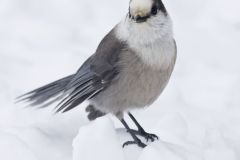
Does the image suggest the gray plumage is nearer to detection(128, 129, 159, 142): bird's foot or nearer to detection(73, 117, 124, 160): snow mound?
detection(128, 129, 159, 142): bird's foot

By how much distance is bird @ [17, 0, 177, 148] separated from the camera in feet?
15.9

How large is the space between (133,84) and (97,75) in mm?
362

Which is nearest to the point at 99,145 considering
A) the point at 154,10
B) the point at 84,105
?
the point at 154,10

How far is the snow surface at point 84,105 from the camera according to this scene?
15.2 feet

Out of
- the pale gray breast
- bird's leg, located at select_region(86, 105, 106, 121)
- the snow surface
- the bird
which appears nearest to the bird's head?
the bird

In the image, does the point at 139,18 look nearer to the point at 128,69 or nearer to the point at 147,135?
the point at 128,69

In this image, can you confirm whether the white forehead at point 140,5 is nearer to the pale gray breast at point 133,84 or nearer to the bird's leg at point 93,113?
the pale gray breast at point 133,84

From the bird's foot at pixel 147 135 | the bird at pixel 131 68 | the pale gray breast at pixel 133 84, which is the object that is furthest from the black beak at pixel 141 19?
the bird's foot at pixel 147 135

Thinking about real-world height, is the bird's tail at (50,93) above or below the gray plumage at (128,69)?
above

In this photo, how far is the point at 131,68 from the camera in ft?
16.3

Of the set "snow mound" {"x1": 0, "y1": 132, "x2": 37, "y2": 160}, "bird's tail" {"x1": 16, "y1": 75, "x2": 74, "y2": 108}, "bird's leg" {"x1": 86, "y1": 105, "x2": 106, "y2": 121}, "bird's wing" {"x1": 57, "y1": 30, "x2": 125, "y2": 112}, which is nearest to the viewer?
"snow mound" {"x1": 0, "y1": 132, "x2": 37, "y2": 160}

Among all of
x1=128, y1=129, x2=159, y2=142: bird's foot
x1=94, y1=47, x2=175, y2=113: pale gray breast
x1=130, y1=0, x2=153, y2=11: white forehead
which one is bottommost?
x1=128, y1=129, x2=159, y2=142: bird's foot

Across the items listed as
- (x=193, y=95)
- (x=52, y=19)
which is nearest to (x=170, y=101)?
(x=193, y=95)

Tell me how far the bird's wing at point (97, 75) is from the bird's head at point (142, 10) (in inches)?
13.8
